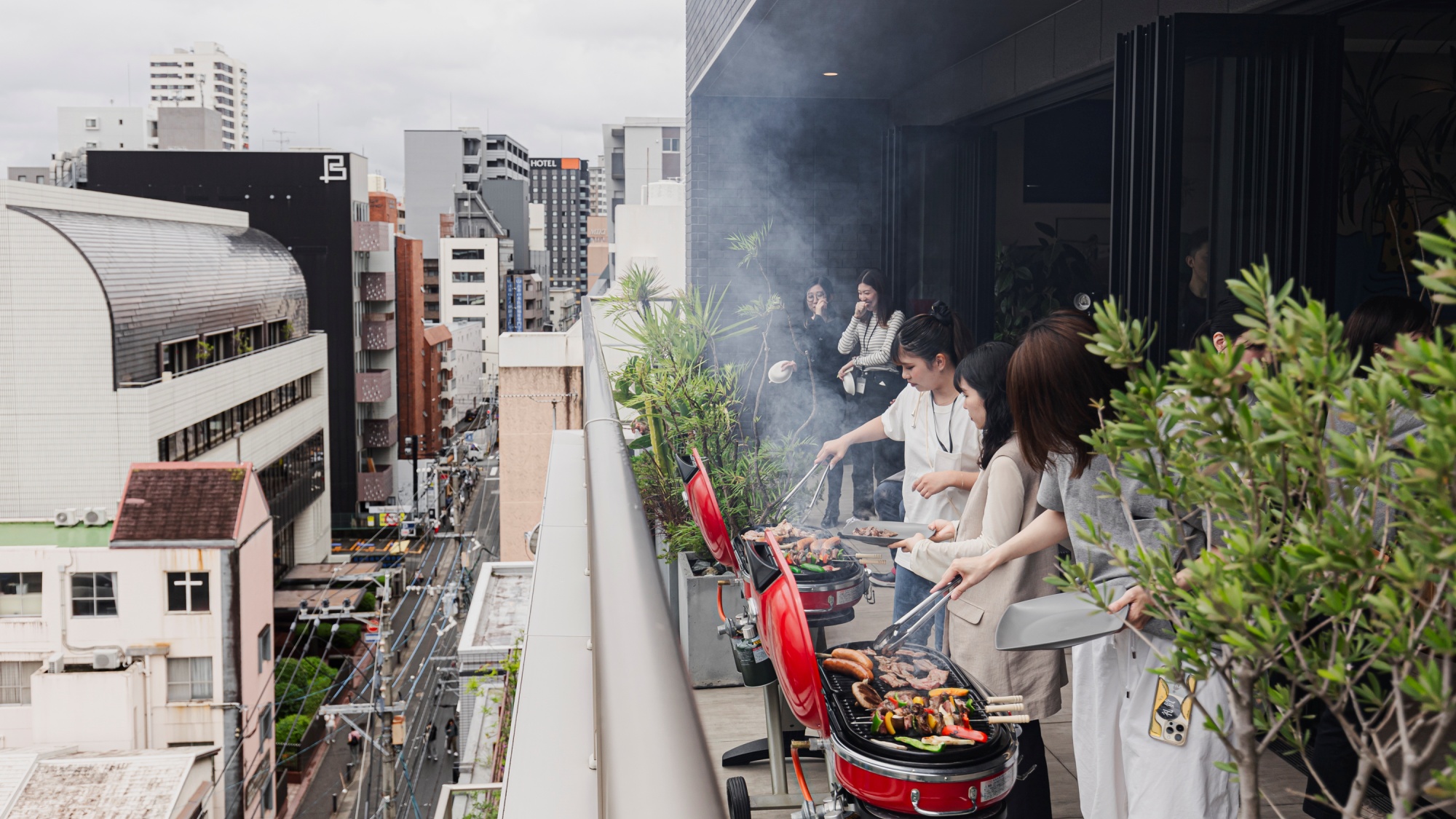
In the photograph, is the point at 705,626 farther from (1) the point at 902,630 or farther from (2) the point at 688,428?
(1) the point at 902,630

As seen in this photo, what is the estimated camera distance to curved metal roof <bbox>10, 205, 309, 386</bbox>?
18.7m

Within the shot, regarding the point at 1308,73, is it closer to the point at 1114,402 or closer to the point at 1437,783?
the point at 1114,402

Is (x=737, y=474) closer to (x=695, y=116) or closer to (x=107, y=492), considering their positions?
(x=695, y=116)

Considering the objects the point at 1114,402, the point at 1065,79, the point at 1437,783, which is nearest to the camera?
the point at 1437,783

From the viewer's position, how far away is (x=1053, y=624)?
164cm

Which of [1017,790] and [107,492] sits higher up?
[1017,790]

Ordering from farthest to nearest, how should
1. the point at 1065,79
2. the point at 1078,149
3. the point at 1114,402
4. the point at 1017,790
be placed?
the point at 1078,149 → the point at 1065,79 → the point at 1017,790 → the point at 1114,402

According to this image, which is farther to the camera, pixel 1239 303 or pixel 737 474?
pixel 737 474

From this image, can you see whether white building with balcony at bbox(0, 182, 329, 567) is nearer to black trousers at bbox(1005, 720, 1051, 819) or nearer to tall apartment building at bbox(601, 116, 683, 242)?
tall apartment building at bbox(601, 116, 683, 242)

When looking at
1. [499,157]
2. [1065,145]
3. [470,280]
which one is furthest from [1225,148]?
[499,157]

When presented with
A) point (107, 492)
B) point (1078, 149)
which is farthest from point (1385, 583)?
point (107, 492)

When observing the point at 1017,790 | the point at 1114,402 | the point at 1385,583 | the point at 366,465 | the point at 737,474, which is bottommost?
the point at 366,465

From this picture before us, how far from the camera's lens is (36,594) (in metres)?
15.7

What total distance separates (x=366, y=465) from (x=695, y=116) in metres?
28.9
